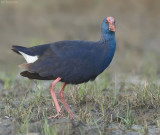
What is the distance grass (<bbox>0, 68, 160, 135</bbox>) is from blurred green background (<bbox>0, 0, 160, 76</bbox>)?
13.0 feet

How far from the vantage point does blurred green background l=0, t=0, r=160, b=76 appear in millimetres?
10822

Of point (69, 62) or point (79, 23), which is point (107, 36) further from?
point (79, 23)

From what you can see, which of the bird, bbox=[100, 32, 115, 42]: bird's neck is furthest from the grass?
bbox=[100, 32, 115, 42]: bird's neck

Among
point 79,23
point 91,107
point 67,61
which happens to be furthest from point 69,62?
point 79,23

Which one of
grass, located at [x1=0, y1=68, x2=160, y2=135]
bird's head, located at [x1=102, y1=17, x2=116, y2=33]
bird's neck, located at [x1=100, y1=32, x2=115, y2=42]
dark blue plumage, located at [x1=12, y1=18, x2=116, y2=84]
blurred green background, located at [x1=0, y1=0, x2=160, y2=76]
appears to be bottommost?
grass, located at [x1=0, y1=68, x2=160, y2=135]

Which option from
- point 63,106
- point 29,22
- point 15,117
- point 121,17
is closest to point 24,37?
point 29,22

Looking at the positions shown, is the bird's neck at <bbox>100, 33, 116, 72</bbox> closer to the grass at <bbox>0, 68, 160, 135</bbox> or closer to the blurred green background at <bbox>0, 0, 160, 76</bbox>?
the grass at <bbox>0, 68, 160, 135</bbox>

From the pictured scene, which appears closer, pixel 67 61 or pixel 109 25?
pixel 67 61

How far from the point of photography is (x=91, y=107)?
18.1 feet

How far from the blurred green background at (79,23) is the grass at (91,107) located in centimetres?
395

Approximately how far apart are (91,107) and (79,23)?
695 cm

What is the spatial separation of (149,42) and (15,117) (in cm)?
672

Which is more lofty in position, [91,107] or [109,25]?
[109,25]

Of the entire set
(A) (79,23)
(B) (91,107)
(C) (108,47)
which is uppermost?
(A) (79,23)
